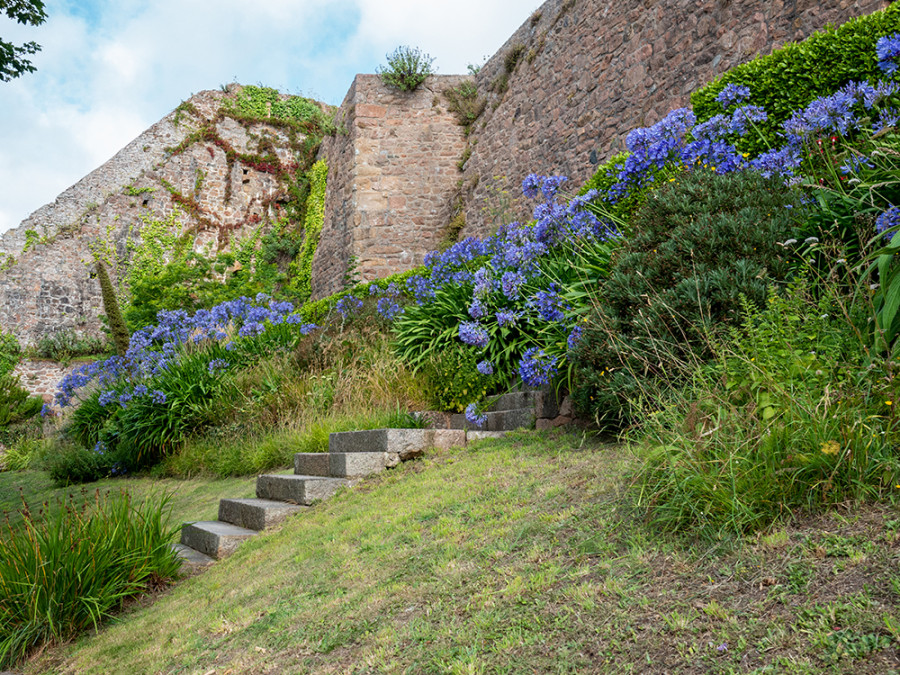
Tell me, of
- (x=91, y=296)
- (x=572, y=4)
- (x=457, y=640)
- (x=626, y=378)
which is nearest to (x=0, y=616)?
(x=457, y=640)

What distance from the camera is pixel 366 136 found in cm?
1420

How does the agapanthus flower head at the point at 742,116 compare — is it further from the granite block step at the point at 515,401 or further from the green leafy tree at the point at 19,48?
the green leafy tree at the point at 19,48

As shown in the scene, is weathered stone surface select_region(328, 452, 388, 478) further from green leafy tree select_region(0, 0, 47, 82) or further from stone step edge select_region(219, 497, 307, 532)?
green leafy tree select_region(0, 0, 47, 82)

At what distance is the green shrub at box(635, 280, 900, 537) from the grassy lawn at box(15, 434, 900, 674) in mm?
120

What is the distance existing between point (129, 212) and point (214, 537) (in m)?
15.1

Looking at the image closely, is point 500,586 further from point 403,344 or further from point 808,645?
point 403,344

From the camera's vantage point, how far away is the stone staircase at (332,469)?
492 cm

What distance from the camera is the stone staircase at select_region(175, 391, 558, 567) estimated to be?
4918 mm

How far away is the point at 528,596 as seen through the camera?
2330 millimetres

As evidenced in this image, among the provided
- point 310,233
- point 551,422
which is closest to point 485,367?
point 551,422

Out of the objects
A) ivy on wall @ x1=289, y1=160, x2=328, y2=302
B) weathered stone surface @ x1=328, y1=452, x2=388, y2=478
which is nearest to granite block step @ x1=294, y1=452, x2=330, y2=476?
weathered stone surface @ x1=328, y1=452, x2=388, y2=478

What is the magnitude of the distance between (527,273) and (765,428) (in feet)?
11.7

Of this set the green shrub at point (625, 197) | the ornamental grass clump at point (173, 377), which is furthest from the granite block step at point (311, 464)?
the green shrub at point (625, 197)

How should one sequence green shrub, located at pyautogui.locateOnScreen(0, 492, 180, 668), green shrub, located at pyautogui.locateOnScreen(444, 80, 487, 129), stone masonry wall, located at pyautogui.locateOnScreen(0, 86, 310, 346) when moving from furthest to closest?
stone masonry wall, located at pyautogui.locateOnScreen(0, 86, 310, 346) → green shrub, located at pyautogui.locateOnScreen(444, 80, 487, 129) → green shrub, located at pyautogui.locateOnScreen(0, 492, 180, 668)
